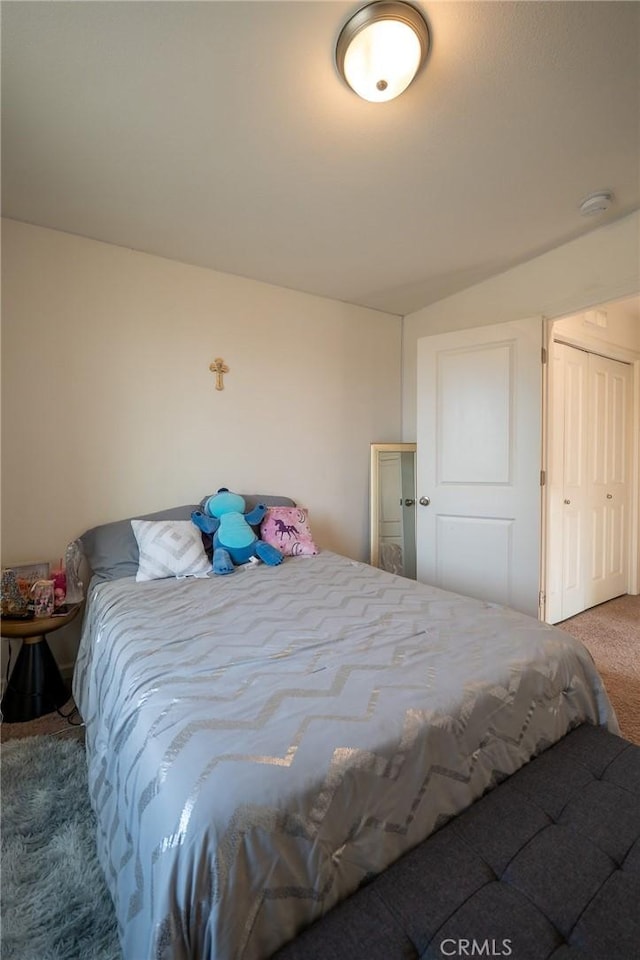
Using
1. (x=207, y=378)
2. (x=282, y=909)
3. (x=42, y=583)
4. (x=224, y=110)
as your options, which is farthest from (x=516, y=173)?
(x=42, y=583)

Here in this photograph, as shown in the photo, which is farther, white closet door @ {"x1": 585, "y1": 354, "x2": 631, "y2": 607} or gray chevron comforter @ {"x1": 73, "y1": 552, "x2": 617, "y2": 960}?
white closet door @ {"x1": 585, "y1": 354, "x2": 631, "y2": 607}

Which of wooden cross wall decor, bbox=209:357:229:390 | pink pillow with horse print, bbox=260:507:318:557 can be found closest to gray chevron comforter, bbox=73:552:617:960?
pink pillow with horse print, bbox=260:507:318:557

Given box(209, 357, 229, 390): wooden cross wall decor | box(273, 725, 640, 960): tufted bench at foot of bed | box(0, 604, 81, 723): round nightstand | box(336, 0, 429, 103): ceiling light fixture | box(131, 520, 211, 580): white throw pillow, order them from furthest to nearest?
box(209, 357, 229, 390): wooden cross wall decor
box(131, 520, 211, 580): white throw pillow
box(0, 604, 81, 723): round nightstand
box(336, 0, 429, 103): ceiling light fixture
box(273, 725, 640, 960): tufted bench at foot of bed

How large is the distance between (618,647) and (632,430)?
6.73ft

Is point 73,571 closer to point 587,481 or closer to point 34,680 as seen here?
point 34,680

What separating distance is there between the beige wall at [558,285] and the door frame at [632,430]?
0.09 meters

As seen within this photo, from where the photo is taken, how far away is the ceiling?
1194 mm

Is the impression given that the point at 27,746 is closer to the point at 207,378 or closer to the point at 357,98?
the point at 207,378

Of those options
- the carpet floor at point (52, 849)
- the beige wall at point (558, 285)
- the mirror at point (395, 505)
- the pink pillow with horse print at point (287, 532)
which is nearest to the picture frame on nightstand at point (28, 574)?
the carpet floor at point (52, 849)

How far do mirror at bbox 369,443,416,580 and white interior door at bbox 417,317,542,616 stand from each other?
0.34 metres

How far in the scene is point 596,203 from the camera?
6.54 feet

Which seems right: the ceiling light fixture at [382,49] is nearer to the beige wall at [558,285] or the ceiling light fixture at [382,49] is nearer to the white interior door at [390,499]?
the beige wall at [558,285]

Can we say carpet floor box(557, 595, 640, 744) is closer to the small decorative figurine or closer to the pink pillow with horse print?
the pink pillow with horse print

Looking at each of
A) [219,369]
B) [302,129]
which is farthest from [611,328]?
[219,369]
